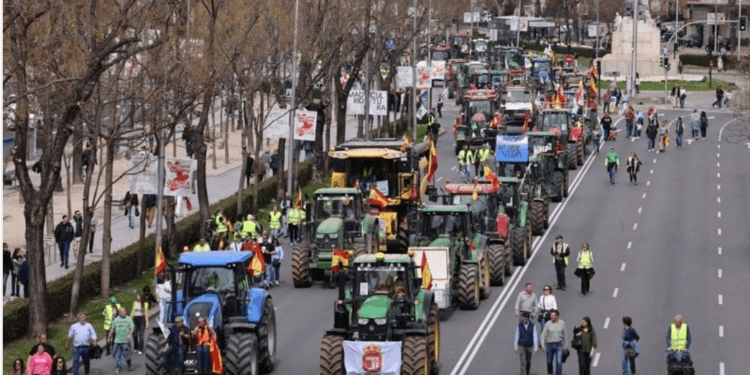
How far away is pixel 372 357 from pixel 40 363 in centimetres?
622

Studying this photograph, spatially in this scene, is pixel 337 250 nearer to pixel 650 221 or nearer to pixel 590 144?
pixel 650 221

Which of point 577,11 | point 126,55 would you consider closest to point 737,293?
point 126,55

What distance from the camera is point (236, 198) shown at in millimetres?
64812

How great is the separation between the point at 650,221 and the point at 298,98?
1513 centimetres

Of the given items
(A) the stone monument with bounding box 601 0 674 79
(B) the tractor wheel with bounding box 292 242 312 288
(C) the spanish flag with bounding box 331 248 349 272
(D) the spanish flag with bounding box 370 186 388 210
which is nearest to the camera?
(C) the spanish flag with bounding box 331 248 349 272

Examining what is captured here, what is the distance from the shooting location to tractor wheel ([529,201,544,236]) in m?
58.0

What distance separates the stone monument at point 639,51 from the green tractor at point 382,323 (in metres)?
96.2

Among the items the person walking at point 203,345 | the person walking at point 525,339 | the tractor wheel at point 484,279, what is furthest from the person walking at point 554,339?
the tractor wheel at point 484,279

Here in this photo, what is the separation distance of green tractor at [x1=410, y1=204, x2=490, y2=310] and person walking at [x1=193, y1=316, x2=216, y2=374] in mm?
12402

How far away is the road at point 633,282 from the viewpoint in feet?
130

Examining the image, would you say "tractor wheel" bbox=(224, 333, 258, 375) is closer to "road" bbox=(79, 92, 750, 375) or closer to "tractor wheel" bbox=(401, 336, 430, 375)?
"tractor wheel" bbox=(401, 336, 430, 375)

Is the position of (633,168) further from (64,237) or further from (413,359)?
(413,359)

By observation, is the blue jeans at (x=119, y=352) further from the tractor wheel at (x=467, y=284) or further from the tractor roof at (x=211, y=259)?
the tractor wheel at (x=467, y=284)

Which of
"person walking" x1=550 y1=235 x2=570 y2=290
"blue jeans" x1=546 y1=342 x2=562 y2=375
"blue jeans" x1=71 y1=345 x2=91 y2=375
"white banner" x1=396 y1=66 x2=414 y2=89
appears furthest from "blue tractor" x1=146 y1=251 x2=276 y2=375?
"white banner" x1=396 y1=66 x2=414 y2=89
